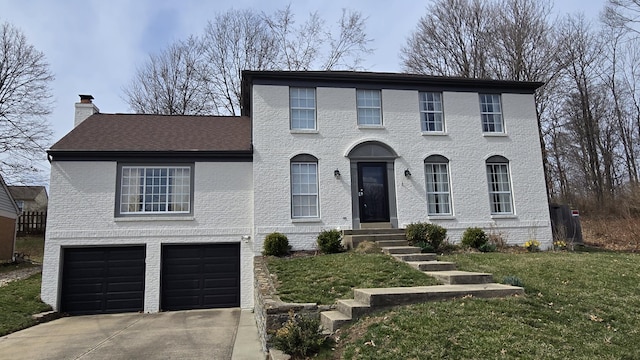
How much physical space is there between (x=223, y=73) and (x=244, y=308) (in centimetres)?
1895

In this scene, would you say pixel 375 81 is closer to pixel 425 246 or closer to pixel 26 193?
pixel 425 246

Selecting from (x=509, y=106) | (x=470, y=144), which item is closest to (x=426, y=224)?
(x=470, y=144)

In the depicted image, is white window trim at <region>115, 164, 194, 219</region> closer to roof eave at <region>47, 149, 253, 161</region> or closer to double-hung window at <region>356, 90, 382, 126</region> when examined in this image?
roof eave at <region>47, 149, 253, 161</region>

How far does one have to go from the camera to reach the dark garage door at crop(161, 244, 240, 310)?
12461 mm

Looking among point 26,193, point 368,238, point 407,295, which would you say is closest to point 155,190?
point 368,238

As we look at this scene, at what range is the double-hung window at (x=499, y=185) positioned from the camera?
46.7ft

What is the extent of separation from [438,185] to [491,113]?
358 centimetres

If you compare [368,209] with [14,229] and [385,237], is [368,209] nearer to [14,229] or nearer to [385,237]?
[385,237]

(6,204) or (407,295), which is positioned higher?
(6,204)

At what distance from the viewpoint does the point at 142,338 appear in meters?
8.48

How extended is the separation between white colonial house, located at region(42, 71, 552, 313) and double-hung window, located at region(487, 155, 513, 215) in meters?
0.04

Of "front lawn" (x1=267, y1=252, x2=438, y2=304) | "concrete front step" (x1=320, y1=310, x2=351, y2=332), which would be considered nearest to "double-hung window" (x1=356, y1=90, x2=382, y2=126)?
"front lawn" (x1=267, y1=252, x2=438, y2=304)

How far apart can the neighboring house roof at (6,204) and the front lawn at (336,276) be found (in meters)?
16.6

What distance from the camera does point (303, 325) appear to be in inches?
217
